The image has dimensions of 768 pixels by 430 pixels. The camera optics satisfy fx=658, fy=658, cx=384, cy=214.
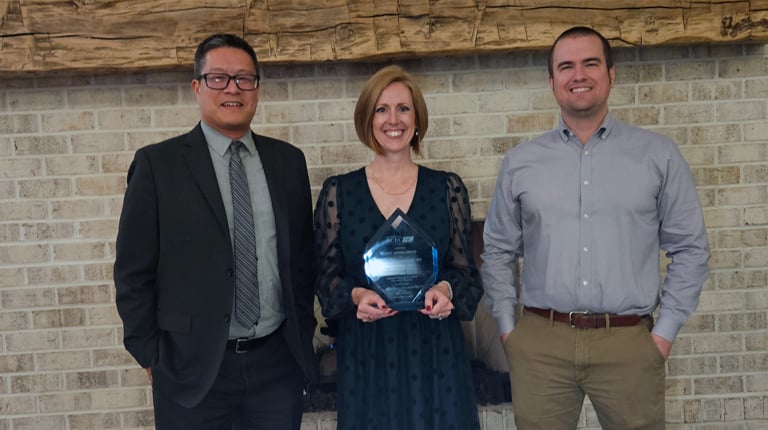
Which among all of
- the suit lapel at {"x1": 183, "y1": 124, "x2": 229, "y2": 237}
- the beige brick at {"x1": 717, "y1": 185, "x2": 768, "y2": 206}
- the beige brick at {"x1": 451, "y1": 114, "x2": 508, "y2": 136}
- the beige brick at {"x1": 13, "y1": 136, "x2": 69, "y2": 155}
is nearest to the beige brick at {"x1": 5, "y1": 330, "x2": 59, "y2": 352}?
the beige brick at {"x1": 13, "y1": 136, "x2": 69, "y2": 155}

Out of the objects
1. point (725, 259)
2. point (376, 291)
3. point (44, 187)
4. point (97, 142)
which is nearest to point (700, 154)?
point (725, 259)

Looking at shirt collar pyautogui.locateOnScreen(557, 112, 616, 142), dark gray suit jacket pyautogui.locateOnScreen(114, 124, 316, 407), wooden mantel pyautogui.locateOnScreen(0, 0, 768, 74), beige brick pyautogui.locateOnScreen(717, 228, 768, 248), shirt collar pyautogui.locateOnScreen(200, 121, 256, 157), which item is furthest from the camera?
beige brick pyautogui.locateOnScreen(717, 228, 768, 248)

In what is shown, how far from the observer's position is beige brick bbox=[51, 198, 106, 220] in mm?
2645

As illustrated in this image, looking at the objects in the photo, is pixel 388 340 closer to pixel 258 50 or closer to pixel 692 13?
pixel 258 50

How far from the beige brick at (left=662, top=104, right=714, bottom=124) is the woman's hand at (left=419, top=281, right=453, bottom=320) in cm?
140

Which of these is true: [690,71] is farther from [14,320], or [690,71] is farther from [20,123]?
[14,320]

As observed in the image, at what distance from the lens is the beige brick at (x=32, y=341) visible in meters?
2.67

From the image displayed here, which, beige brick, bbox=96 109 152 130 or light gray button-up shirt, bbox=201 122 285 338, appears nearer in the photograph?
light gray button-up shirt, bbox=201 122 285 338

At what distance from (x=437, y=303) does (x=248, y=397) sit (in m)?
0.59

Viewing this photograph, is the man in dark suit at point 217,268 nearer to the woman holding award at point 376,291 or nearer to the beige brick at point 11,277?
the woman holding award at point 376,291

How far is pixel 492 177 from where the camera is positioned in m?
2.68

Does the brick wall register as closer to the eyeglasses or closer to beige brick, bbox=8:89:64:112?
beige brick, bbox=8:89:64:112

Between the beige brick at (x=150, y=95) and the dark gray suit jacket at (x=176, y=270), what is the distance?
91 cm

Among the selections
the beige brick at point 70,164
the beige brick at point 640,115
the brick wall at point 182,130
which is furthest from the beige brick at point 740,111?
the beige brick at point 70,164
